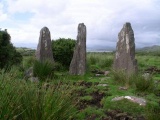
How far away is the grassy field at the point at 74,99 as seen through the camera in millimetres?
4809

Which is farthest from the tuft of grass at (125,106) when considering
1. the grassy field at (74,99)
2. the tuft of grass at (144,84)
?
the tuft of grass at (144,84)

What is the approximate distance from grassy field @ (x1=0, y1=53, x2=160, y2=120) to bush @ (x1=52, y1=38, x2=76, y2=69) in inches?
135

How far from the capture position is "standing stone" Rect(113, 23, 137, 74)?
52.3 ft

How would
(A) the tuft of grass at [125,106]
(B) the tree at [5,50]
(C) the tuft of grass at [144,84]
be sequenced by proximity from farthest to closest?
(B) the tree at [5,50] → (C) the tuft of grass at [144,84] → (A) the tuft of grass at [125,106]

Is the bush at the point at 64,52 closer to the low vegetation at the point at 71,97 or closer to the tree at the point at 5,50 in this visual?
the low vegetation at the point at 71,97

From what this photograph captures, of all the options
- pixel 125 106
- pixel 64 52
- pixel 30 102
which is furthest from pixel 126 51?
pixel 30 102

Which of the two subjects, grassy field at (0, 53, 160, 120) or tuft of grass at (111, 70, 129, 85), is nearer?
grassy field at (0, 53, 160, 120)

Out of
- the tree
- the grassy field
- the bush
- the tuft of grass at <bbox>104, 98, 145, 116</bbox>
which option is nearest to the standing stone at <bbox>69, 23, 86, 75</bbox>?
the grassy field

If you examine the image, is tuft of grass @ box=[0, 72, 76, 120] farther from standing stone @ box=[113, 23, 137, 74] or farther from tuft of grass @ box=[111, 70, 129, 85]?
standing stone @ box=[113, 23, 137, 74]

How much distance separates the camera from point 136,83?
11.6 meters

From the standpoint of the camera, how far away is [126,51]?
16406 millimetres

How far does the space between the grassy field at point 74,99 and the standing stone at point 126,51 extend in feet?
4.82

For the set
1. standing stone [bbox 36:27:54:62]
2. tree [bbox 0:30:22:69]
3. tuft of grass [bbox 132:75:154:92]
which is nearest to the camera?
tuft of grass [bbox 132:75:154:92]

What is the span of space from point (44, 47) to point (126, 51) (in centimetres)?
490
